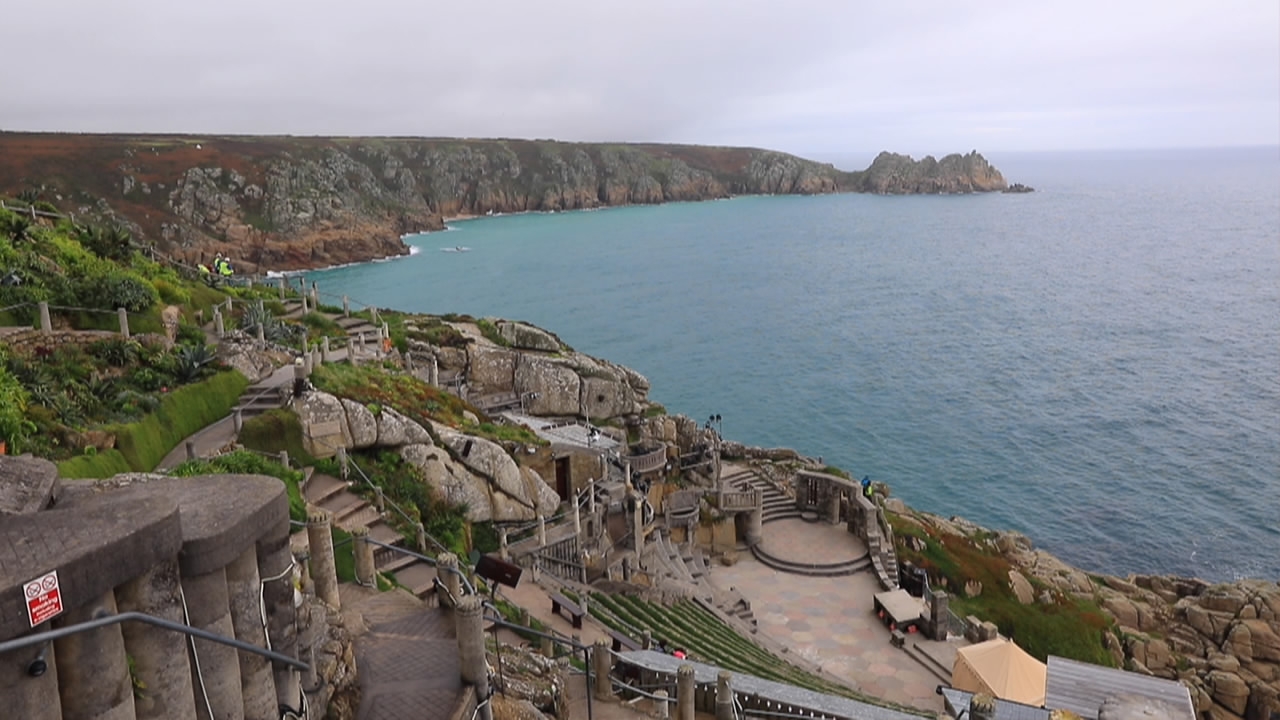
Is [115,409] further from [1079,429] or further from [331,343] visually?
[1079,429]

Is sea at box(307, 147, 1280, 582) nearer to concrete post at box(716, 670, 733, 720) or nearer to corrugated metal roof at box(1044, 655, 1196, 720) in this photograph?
corrugated metal roof at box(1044, 655, 1196, 720)

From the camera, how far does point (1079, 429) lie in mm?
54188

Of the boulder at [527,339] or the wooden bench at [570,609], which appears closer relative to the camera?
the wooden bench at [570,609]

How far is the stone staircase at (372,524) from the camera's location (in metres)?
17.8

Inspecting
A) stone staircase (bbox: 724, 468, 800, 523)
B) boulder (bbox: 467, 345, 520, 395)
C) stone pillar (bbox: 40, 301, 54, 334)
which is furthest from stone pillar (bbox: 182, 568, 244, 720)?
boulder (bbox: 467, 345, 520, 395)

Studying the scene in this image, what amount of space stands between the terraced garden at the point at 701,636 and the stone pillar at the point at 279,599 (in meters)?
13.3

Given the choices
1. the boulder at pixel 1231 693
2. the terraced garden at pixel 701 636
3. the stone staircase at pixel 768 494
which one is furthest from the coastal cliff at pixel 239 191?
the boulder at pixel 1231 693

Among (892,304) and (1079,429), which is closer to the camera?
(1079,429)

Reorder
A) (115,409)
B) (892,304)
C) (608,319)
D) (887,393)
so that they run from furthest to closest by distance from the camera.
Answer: (892,304) → (608,319) → (887,393) → (115,409)

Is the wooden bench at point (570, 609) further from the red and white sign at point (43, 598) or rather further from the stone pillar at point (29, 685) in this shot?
the red and white sign at point (43, 598)

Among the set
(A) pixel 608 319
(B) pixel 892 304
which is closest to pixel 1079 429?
(B) pixel 892 304

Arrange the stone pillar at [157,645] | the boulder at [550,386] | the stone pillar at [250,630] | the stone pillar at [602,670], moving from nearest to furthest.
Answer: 1. the stone pillar at [157,645]
2. the stone pillar at [250,630]
3. the stone pillar at [602,670]
4. the boulder at [550,386]

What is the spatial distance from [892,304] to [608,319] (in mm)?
33258

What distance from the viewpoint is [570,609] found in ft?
68.1
